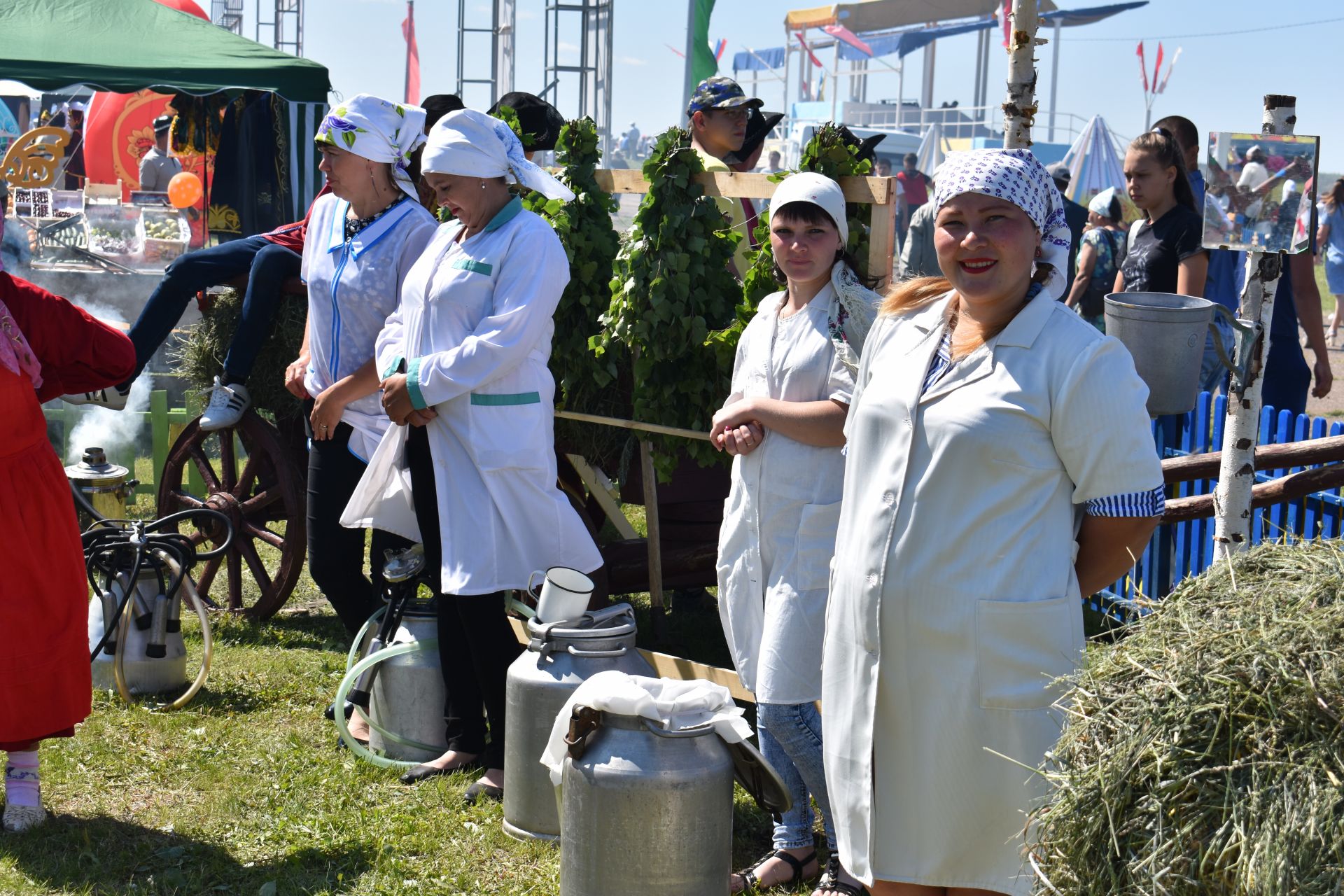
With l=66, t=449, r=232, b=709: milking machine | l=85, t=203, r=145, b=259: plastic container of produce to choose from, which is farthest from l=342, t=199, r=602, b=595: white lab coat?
l=85, t=203, r=145, b=259: plastic container of produce

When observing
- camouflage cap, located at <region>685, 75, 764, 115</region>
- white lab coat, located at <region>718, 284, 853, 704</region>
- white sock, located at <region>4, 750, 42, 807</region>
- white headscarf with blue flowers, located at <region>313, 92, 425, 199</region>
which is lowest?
white sock, located at <region>4, 750, 42, 807</region>

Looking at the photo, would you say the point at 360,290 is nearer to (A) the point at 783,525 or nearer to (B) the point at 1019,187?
(A) the point at 783,525

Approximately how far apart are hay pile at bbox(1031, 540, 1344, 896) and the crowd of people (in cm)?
42

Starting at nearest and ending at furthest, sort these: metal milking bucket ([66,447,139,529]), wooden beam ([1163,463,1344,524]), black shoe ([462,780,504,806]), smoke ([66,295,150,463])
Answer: wooden beam ([1163,463,1344,524]), black shoe ([462,780,504,806]), metal milking bucket ([66,447,139,529]), smoke ([66,295,150,463])

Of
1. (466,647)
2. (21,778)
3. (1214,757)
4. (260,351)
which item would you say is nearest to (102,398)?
(21,778)

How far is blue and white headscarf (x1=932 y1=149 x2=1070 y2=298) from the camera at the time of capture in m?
2.50

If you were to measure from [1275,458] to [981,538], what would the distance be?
Result: 2.02m

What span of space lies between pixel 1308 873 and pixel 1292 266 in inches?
203

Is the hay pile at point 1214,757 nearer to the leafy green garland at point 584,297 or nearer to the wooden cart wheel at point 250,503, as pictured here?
the leafy green garland at point 584,297

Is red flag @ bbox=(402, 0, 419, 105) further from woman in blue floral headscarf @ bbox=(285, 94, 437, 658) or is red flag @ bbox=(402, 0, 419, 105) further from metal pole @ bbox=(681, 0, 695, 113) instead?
woman in blue floral headscarf @ bbox=(285, 94, 437, 658)

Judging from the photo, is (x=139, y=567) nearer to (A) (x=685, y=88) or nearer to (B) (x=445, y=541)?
(B) (x=445, y=541)

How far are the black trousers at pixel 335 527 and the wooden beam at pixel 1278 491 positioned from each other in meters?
2.60

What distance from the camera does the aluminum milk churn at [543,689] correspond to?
Result: 3.99 m

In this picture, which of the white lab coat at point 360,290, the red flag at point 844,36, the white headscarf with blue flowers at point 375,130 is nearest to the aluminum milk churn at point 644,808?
the white lab coat at point 360,290
